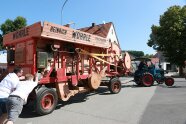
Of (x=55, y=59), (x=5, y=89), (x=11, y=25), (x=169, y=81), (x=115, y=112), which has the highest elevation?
(x=11, y=25)

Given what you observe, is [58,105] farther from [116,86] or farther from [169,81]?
[169,81]

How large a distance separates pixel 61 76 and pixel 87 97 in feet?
8.66

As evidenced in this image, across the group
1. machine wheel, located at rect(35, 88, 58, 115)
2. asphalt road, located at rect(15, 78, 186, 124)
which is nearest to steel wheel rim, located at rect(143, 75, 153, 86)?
asphalt road, located at rect(15, 78, 186, 124)

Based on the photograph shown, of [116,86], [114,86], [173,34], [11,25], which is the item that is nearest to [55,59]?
[114,86]

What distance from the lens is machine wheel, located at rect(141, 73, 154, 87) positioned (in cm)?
1636

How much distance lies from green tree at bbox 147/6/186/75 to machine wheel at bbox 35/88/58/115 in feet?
103

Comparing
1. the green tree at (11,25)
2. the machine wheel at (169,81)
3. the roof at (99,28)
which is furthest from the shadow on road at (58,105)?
the green tree at (11,25)

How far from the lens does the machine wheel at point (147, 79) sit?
16.4m

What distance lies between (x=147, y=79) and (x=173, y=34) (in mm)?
23534

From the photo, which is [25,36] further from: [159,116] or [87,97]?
[159,116]

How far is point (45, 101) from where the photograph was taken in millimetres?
8602

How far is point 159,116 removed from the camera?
7.93 m

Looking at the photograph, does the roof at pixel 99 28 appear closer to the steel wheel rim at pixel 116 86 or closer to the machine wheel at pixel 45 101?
the steel wheel rim at pixel 116 86

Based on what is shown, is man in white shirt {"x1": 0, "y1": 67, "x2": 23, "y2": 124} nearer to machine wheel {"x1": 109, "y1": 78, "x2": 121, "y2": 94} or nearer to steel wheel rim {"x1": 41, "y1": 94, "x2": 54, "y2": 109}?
steel wheel rim {"x1": 41, "y1": 94, "x2": 54, "y2": 109}
